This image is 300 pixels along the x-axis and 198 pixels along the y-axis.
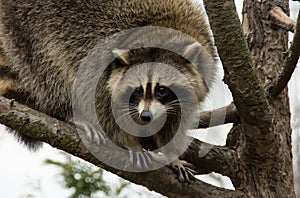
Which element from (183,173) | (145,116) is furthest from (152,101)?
(183,173)

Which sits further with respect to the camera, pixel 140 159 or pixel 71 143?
pixel 140 159

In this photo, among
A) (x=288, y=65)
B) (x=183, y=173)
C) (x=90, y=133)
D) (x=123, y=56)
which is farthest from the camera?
(x=123, y=56)

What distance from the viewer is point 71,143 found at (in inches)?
143

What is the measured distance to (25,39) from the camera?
4.79 meters

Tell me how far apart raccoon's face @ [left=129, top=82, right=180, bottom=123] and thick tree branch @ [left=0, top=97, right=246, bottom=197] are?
360 mm

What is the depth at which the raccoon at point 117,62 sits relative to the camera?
4.33 meters

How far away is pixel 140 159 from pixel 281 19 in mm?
1445

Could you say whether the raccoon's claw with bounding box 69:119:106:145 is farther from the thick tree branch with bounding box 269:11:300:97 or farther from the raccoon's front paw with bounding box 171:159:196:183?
the thick tree branch with bounding box 269:11:300:97

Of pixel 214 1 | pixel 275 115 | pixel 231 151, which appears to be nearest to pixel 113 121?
pixel 231 151

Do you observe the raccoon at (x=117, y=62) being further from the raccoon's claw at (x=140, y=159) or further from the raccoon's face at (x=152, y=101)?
the raccoon's claw at (x=140, y=159)

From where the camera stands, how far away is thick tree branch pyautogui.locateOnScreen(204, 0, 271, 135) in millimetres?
3170

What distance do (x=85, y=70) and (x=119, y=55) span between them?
0.37m

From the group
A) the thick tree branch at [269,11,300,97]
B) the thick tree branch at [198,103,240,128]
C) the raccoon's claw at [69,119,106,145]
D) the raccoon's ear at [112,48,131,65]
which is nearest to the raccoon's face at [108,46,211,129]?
the raccoon's ear at [112,48,131,65]

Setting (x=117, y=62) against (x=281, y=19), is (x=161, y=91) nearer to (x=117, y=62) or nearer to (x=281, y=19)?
(x=117, y=62)
